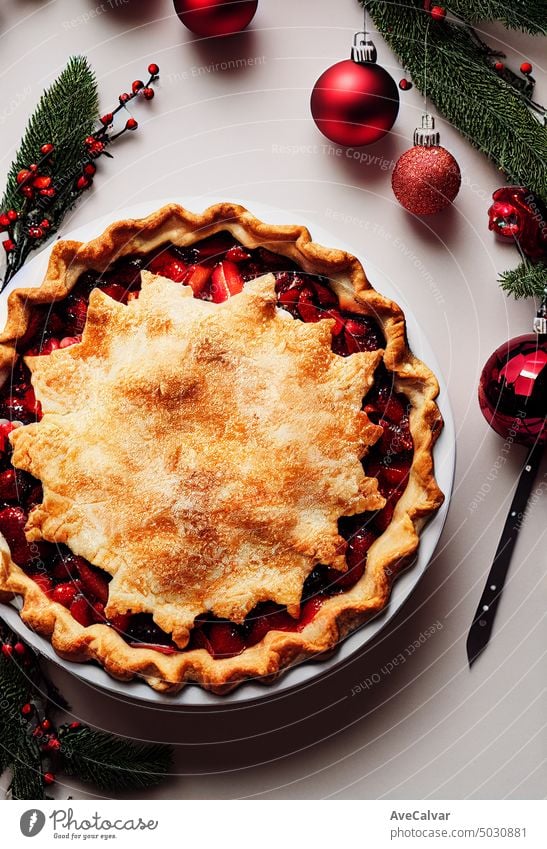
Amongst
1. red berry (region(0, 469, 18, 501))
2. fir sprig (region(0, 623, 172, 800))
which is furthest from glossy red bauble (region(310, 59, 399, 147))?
fir sprig (region(0, 623, 172, 800))

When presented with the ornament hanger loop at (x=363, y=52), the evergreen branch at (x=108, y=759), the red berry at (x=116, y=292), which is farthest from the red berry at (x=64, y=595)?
the ornament hanger loop at (x=363, y=52)

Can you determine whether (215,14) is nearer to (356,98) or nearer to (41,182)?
(356,98)

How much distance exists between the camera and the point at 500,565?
10.1ft

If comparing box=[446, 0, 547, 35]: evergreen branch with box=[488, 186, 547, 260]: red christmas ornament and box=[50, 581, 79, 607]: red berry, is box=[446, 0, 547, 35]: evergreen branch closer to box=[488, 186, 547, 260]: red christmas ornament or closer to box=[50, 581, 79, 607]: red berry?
box=[488, 186, 547, 260]: red christmas ornament

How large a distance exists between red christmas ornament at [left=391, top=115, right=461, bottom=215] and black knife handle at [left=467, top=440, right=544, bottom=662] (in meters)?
0.89

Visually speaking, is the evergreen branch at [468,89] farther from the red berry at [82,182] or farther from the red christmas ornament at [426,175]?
the red berry at [82,182]

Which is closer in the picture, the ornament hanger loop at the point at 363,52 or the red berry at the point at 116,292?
the red berry at the point at 116,292

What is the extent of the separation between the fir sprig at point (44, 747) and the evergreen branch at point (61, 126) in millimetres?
1522

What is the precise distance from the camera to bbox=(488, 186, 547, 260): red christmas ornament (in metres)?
2.96

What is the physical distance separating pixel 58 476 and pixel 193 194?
3.63 feet

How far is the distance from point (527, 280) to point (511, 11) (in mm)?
855

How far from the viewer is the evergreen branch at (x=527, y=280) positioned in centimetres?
295

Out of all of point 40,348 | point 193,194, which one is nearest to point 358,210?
point 193,194

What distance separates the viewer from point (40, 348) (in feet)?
9.06
